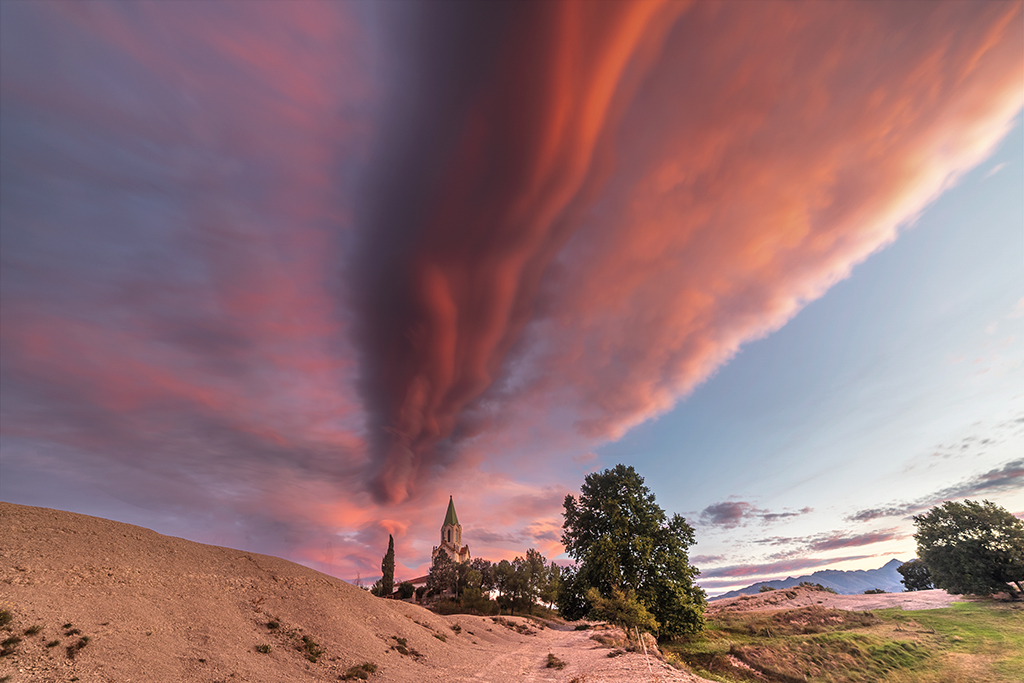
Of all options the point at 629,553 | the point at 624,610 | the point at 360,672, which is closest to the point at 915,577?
the point at 629,553

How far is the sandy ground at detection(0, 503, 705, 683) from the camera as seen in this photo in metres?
16.9

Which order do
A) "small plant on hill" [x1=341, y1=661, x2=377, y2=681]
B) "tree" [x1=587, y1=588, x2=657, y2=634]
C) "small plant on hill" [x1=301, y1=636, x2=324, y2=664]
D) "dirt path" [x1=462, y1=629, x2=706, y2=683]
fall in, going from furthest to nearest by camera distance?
"tree" [x1=587, y1=588, x2=657, y2=634] → "small plant on hill" [x1=301, y1=636, x2=324, y2=664] → "small plant on hill" [x1=341, y1=661, x2=377, y2=681] → "dirt path" [x1=462, y1=629, x2=706, y2=683]

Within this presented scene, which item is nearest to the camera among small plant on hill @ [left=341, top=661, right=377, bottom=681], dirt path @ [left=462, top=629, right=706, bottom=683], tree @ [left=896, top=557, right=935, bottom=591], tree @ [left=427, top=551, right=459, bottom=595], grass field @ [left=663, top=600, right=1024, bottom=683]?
dirt path @ [left=462, top=629, right=706, bottom=683]

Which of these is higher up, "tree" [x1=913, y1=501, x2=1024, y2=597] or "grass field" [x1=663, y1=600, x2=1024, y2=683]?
"tree" [x1=913, y1=501, x2=1024, y2=597]

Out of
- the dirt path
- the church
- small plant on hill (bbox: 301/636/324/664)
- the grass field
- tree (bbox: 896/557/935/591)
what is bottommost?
tree (bbox: 896/557/935/591)

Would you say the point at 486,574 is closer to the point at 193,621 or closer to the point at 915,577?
the point at 193,621

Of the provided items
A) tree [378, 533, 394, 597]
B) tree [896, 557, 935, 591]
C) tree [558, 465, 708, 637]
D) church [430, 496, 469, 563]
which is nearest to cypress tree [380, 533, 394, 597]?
tree [378, 533, 394, 597]

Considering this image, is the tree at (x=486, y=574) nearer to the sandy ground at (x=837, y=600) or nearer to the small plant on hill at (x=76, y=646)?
the sandy ground at (x=837, y=600)

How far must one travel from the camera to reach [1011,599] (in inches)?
1649

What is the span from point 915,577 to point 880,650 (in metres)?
106

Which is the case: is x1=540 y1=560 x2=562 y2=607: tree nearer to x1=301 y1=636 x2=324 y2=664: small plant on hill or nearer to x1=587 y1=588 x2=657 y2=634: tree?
x1=587 y1=588 x2=657 y2=634: tree

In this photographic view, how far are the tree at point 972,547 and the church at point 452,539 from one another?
126 meters

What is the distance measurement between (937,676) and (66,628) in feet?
177

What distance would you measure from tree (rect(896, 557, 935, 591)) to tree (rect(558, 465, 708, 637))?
4095 inches
